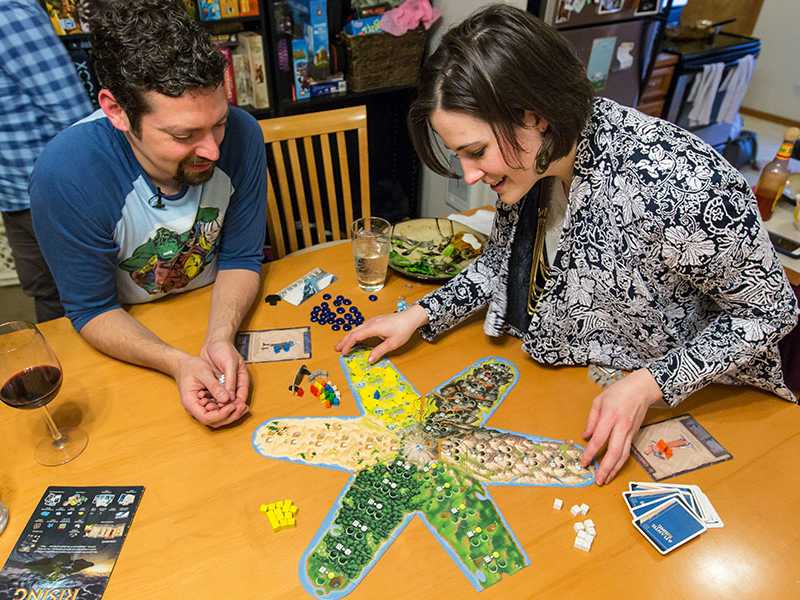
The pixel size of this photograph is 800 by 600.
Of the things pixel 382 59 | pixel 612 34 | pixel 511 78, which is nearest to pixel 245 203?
pixel 511 78

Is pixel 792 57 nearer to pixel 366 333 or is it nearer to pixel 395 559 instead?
pixel 366 333

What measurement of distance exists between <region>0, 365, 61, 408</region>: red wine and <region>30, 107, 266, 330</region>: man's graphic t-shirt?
0.27 meters

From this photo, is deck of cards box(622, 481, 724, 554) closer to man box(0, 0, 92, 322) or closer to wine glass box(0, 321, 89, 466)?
wine glass box(0, 321, 89, 466)

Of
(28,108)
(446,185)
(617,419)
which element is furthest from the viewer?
(446,185)

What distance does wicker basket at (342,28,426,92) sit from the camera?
2.70 m

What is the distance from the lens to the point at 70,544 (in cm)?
89

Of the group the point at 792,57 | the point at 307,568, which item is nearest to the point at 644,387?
the point at 307,568

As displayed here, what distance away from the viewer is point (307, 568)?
0.87 m

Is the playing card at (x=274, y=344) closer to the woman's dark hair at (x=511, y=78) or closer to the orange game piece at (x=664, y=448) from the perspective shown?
the woman's dark hair at (x=511, y=78)

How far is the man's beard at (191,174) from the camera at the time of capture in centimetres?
120

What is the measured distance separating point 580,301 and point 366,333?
451 millimetres

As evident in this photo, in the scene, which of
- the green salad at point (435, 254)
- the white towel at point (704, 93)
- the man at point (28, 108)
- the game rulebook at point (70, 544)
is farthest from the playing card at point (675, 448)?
the white towel at point (704, 93)

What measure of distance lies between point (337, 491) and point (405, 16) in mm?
2360

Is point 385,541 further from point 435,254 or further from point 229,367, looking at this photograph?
point 435,254
